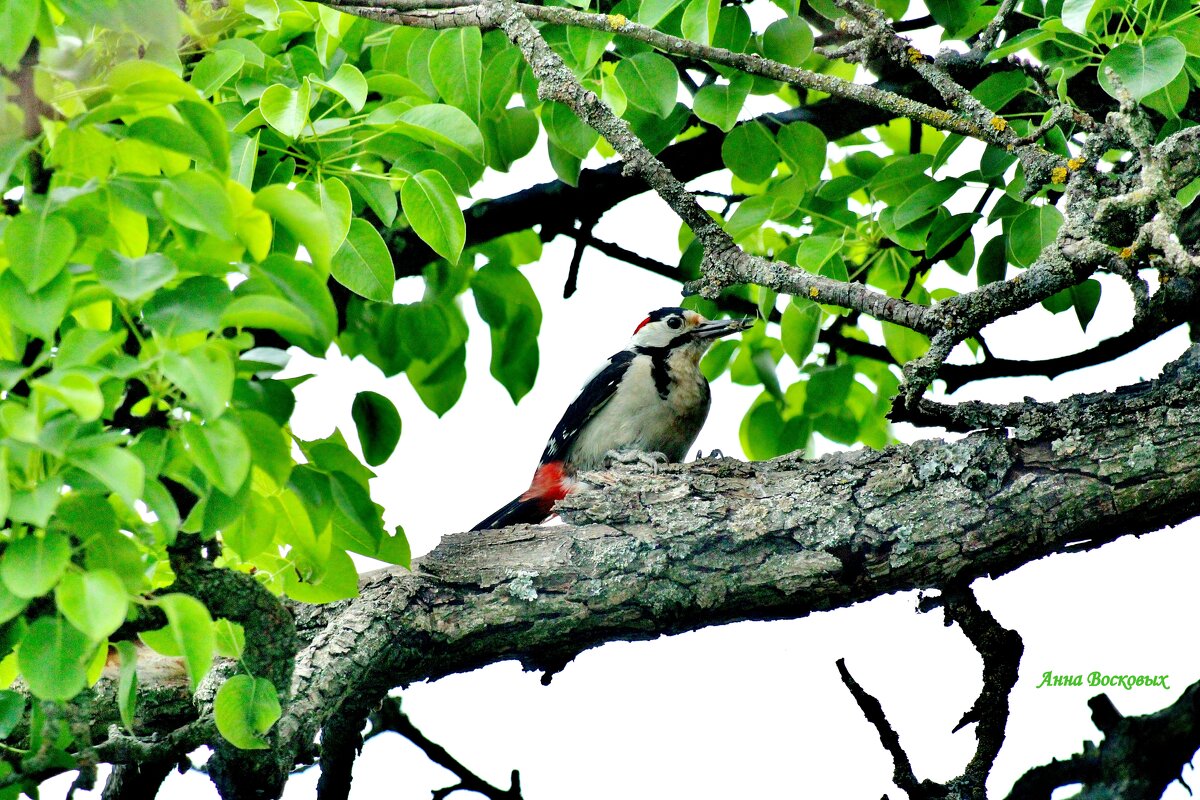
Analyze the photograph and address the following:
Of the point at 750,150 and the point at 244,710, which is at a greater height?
the point at 750,150

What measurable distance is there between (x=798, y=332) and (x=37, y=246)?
2.07 meters

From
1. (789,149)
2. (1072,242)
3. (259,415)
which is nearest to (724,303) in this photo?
(789,149)

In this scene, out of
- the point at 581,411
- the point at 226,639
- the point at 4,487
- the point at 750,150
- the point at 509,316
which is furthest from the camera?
the point at 581,411

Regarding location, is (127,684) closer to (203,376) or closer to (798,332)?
(203,376)

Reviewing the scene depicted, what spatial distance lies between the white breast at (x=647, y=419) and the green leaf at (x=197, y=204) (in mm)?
2832

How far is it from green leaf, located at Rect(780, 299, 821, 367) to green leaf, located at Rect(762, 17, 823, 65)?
0.64m

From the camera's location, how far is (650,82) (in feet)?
7.73

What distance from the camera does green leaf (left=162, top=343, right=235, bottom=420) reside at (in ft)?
3.62

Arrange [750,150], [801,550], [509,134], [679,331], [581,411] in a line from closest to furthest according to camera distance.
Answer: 1. [801,550]
2. [750,150]
3. [509,134]
4. [581,411]
5. [679,331]

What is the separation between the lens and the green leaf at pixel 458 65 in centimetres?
225

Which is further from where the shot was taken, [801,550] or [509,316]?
[509,316]

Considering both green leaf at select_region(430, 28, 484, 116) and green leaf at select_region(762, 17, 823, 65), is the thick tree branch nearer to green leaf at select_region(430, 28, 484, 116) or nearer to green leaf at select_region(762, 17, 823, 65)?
green leaf at select_region(762, 17, 823, 65)

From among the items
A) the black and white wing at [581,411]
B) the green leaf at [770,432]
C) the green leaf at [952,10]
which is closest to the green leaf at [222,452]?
the green leaf at [952,10]

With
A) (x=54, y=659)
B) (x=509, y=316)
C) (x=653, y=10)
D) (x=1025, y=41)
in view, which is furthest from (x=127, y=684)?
(x=509, y=316)
